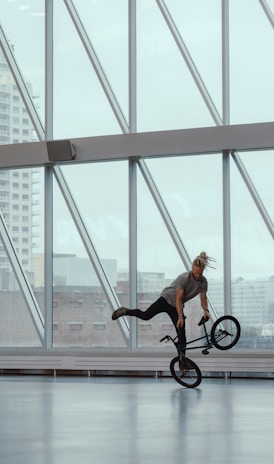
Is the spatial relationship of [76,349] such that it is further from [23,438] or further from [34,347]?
[23,438]

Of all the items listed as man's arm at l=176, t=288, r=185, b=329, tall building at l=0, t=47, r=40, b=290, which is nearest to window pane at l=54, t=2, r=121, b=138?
tall building at l=0, t=47, r=40, b=290

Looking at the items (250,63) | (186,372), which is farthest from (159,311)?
(250,63)

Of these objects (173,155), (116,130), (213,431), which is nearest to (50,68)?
(116,130)

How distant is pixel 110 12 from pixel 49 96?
6.49 feet

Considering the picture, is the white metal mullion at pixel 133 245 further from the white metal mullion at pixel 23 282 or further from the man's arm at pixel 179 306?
the man's arm at pixel 179 306

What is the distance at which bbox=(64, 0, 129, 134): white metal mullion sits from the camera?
17.3 meters

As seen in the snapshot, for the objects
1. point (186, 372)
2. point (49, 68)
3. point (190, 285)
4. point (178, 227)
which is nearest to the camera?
point (186, 372)

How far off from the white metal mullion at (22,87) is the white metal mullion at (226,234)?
3753 millimetres

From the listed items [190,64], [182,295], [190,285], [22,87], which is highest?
[190,64]

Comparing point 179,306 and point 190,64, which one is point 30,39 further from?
point 179,306

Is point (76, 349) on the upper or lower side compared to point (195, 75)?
lower

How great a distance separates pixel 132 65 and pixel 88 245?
11.3 ft

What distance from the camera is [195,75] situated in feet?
55.2

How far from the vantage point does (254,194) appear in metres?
16.1
